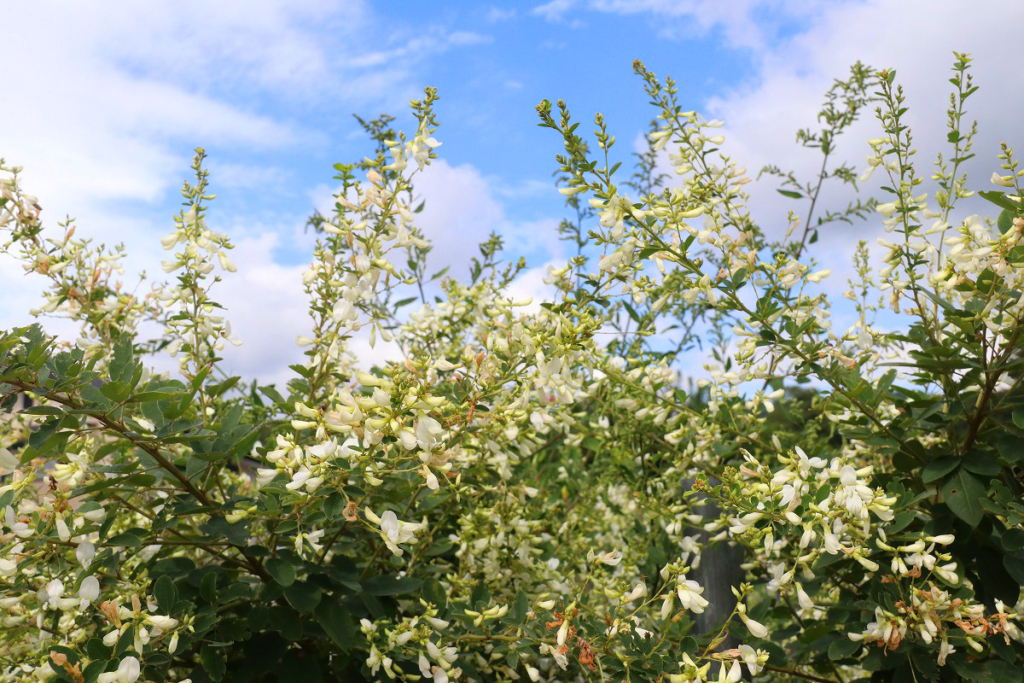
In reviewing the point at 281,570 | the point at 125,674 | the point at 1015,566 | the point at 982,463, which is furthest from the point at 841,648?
the point at 125,674

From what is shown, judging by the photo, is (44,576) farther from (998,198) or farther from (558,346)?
(998,198)

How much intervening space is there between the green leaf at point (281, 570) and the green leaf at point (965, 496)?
1.57 metres

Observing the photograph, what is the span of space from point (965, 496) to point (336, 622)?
154 centimetres

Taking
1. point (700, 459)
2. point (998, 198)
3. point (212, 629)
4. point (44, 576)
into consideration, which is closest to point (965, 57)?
point (998, 198)

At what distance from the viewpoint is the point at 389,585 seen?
1.96m

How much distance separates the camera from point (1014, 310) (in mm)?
1935

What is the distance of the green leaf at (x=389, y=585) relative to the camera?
1.93m

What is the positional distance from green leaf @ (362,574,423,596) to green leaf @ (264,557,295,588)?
20 cm

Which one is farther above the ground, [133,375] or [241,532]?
[133,375]

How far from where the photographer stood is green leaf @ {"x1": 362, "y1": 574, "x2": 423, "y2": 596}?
1.93 metres

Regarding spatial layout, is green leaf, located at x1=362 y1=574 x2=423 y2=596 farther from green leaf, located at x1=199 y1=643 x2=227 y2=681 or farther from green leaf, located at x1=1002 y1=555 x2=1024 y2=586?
green leaf, located at x1=1002 y1=555 x2=1024 y2=586

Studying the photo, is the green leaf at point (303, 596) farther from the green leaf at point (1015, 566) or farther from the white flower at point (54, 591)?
the green leaf at point (1015, 566)

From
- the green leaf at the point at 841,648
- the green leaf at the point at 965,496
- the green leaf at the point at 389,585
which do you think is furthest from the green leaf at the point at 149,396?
the green leaf at the point at 965,496

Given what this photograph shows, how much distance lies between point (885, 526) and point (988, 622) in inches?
12.6
